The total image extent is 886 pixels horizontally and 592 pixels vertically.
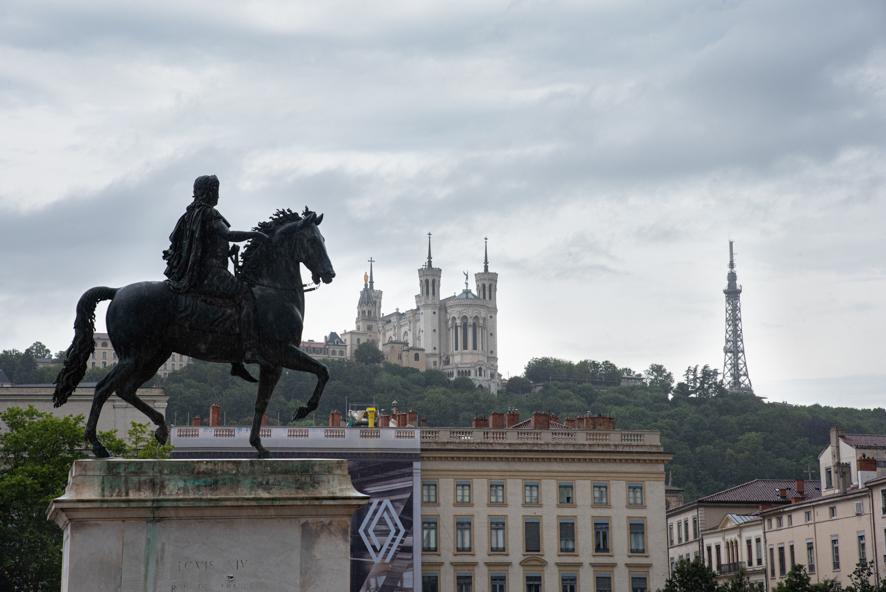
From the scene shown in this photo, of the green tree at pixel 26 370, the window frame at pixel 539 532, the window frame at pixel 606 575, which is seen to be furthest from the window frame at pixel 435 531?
the green tree at pixel 26 370

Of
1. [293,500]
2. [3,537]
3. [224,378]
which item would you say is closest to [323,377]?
[293,500]

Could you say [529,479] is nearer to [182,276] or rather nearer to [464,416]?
[182,276]

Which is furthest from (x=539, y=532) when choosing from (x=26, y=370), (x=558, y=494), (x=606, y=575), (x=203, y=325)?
A: (x=26, y=370)

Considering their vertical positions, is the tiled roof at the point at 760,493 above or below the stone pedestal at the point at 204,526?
above

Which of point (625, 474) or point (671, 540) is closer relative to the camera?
point (625, 474)

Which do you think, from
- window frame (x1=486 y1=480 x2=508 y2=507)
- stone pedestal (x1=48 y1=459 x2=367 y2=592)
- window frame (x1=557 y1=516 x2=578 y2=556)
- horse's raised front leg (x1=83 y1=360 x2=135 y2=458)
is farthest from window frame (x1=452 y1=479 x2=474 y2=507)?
stone pedestal (x1=48 y1=459 x2=367 y2=592)

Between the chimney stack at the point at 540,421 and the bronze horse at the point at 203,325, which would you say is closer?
the bronze horse at the point at 203,325

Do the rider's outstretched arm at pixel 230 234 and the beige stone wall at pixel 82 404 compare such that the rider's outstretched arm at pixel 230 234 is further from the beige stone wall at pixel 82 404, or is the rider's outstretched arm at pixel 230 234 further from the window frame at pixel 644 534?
the beige stone wall at pixel 82 404

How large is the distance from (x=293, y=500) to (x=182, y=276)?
2.87 meters

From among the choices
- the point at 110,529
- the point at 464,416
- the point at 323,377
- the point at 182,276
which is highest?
the point at 464,416

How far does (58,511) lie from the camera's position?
38.7ft

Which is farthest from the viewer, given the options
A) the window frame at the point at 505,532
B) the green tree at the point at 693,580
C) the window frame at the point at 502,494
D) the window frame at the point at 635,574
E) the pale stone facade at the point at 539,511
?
the window frame at the point at 502,494

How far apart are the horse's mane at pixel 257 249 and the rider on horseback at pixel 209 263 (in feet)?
0.53

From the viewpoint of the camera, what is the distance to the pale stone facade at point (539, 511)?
64000mm
